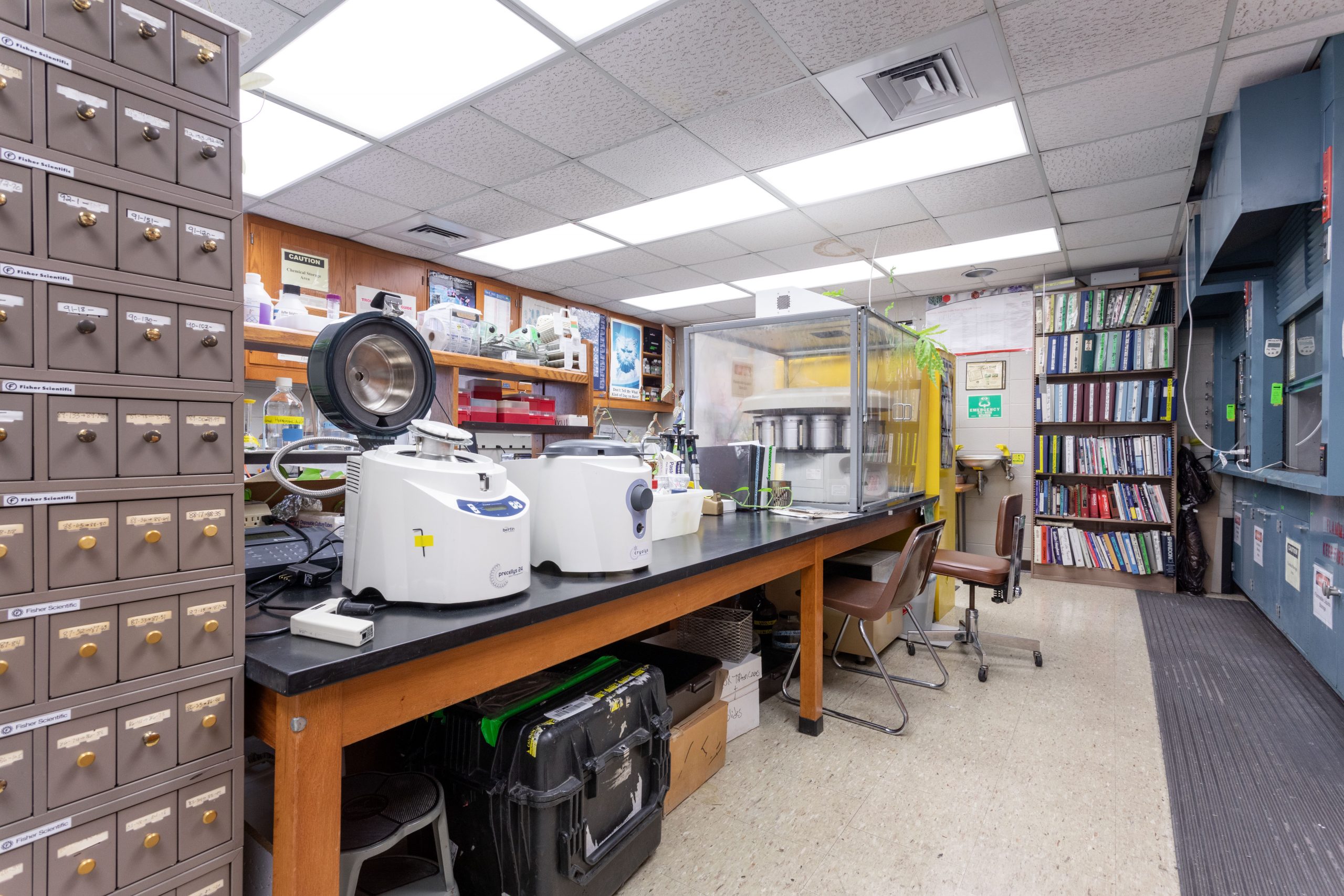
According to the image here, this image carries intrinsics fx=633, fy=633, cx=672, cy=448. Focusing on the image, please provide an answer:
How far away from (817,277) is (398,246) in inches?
130

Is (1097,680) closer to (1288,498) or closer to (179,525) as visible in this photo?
(1288,498)

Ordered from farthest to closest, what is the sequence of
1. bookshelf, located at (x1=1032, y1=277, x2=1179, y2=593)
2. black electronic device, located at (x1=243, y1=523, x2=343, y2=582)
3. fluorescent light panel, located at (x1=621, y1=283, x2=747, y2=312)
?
fluorescent light panel, located at (x1=621, y1=283, x2=747, y2=312)
bookshelf, located at (x1=1032, y1=277, x2=1179, y2=593)
black electronic device, located at (x1=243, y1=523, x2=343, y2=582)

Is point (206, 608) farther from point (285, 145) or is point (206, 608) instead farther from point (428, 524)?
point (285, 145)

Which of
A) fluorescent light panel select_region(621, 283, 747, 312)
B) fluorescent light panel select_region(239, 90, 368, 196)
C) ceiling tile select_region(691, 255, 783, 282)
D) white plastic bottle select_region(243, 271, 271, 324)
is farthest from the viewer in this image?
fluorescent light panel select_region(621, 283, 747, 312)

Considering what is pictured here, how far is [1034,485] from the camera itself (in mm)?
5020

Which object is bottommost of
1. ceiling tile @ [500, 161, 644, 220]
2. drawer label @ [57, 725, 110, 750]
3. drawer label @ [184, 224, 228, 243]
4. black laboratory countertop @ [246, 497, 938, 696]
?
drawer label @ [57, 725, 110, 750]

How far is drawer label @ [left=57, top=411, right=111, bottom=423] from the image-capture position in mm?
721

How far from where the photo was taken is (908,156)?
3.16m

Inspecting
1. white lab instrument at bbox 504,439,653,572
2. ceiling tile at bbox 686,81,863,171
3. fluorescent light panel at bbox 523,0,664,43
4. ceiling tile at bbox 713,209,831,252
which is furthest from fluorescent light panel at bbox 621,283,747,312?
white lab instrument at bbox 504,439,653,572

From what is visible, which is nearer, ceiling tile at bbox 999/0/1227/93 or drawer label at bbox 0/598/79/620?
drawer label at bbox 0/598/79/620

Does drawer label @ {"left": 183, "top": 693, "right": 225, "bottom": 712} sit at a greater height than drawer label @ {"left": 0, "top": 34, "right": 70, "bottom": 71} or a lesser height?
lesser

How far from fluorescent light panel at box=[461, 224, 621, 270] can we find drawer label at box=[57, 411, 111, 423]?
3614 mm

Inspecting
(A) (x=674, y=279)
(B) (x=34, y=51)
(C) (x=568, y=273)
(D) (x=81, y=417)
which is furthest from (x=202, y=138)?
(A) (x=674, y=279)

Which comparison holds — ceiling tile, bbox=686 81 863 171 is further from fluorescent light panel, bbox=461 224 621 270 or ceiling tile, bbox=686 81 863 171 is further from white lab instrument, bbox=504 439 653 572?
white lab instrument, bbox=504 439 653 572
